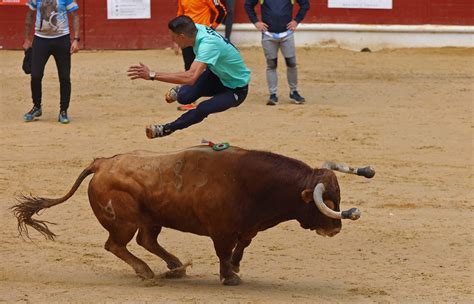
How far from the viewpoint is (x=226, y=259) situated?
27.1ft

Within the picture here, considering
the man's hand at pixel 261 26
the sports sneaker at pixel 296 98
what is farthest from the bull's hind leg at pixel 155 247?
the sports sneaker at pixel 296 98

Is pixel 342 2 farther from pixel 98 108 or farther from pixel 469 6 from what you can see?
pixel 98 108

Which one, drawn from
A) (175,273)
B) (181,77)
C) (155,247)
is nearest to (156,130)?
(181,77)

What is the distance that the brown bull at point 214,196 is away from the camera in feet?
26.9

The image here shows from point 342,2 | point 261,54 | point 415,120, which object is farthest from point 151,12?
point 415,120

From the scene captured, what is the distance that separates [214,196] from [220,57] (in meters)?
1.11

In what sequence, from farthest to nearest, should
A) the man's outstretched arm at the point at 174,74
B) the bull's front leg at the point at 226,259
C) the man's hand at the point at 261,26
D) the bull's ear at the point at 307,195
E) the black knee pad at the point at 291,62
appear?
the black knee pad at the point at 291,62
the man's hand at the point at 261,26
the bull's front leg at the point at 226,259
the man's outstretched arm at the point at 174,74
the bull's ear at the point at 307,195

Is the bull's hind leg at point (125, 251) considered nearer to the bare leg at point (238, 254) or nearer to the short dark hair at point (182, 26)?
the bare leg at point (238, 254)

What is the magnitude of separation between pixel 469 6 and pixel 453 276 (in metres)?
12.5

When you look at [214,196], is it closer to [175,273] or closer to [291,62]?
[175,273]

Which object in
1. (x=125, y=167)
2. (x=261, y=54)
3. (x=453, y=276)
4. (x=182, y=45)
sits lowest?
(x=261, y=54)

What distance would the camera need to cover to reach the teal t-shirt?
852 centimetres

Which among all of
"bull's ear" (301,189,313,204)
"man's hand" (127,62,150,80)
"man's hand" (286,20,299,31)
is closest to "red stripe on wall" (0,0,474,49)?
"man's hand" (286,20,299,31)

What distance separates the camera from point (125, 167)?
8453mm
